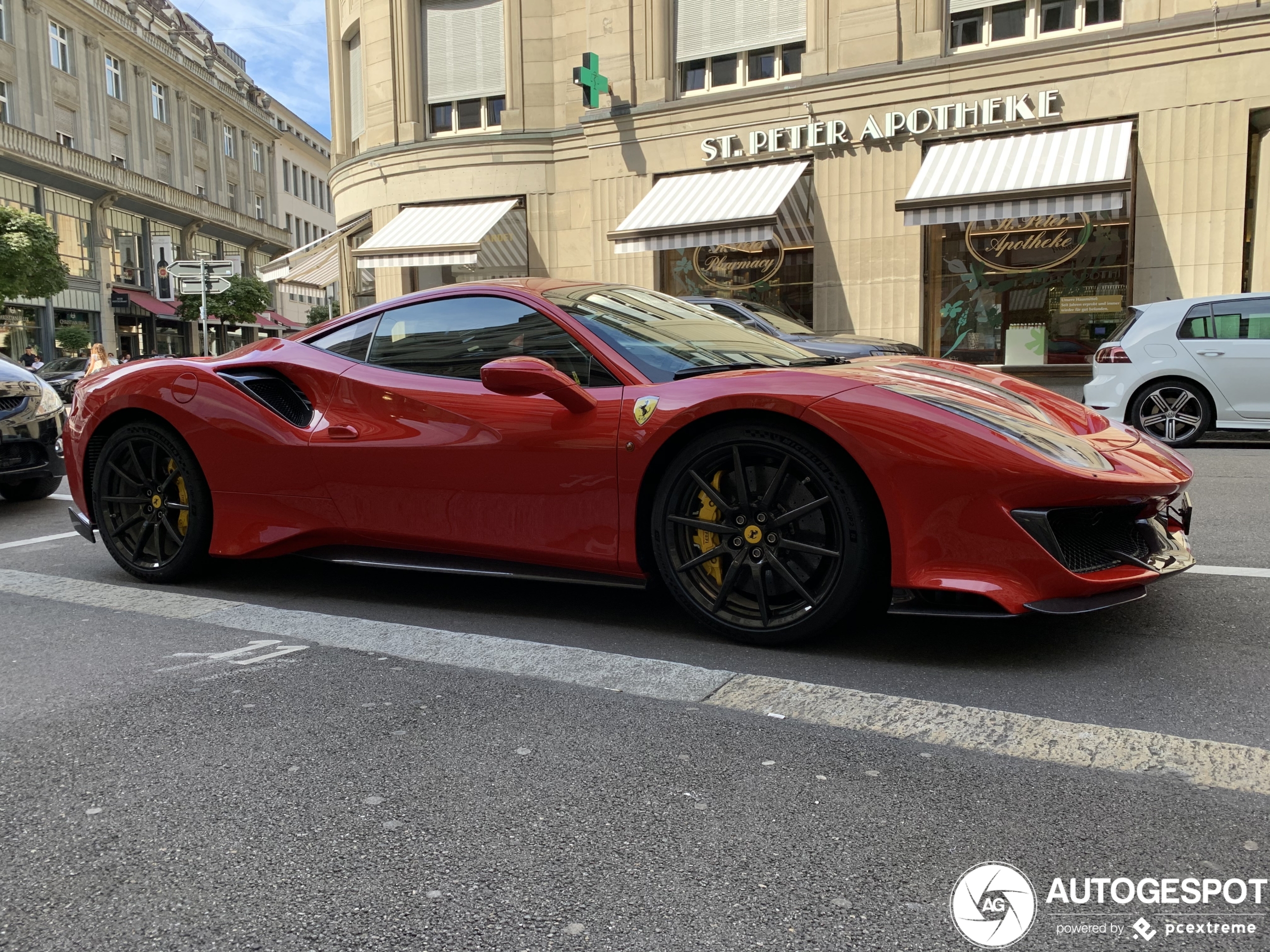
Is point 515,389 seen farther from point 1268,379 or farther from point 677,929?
point 1268,379

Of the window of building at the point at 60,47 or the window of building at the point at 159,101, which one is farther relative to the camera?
the window of building at the point at 159,101

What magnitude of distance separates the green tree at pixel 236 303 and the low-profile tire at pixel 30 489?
35.4 metres

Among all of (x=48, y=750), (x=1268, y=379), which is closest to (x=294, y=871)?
(x=48, y=750)

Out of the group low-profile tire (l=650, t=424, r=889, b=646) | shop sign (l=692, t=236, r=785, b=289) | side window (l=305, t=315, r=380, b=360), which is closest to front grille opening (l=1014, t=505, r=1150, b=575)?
low-profile tire (l=650, t=424, r=889, b=646)

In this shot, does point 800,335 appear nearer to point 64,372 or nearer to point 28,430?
point 28,430

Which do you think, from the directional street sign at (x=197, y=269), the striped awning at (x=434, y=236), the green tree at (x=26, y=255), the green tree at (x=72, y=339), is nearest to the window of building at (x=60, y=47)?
the green tree at (x=72, y=339)

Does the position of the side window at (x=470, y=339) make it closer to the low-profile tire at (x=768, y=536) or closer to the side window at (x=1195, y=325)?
the low-profile tire at (x=768, y=536)

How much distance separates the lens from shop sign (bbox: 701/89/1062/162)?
1477 cm

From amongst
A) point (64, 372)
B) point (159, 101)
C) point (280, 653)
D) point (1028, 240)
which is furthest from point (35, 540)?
point (159, 101)

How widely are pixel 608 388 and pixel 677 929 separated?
6.85ft

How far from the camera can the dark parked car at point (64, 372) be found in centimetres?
2241

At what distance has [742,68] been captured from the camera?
17.4 m

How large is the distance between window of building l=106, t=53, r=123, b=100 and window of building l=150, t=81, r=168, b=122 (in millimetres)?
2086

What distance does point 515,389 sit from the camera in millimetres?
3371
